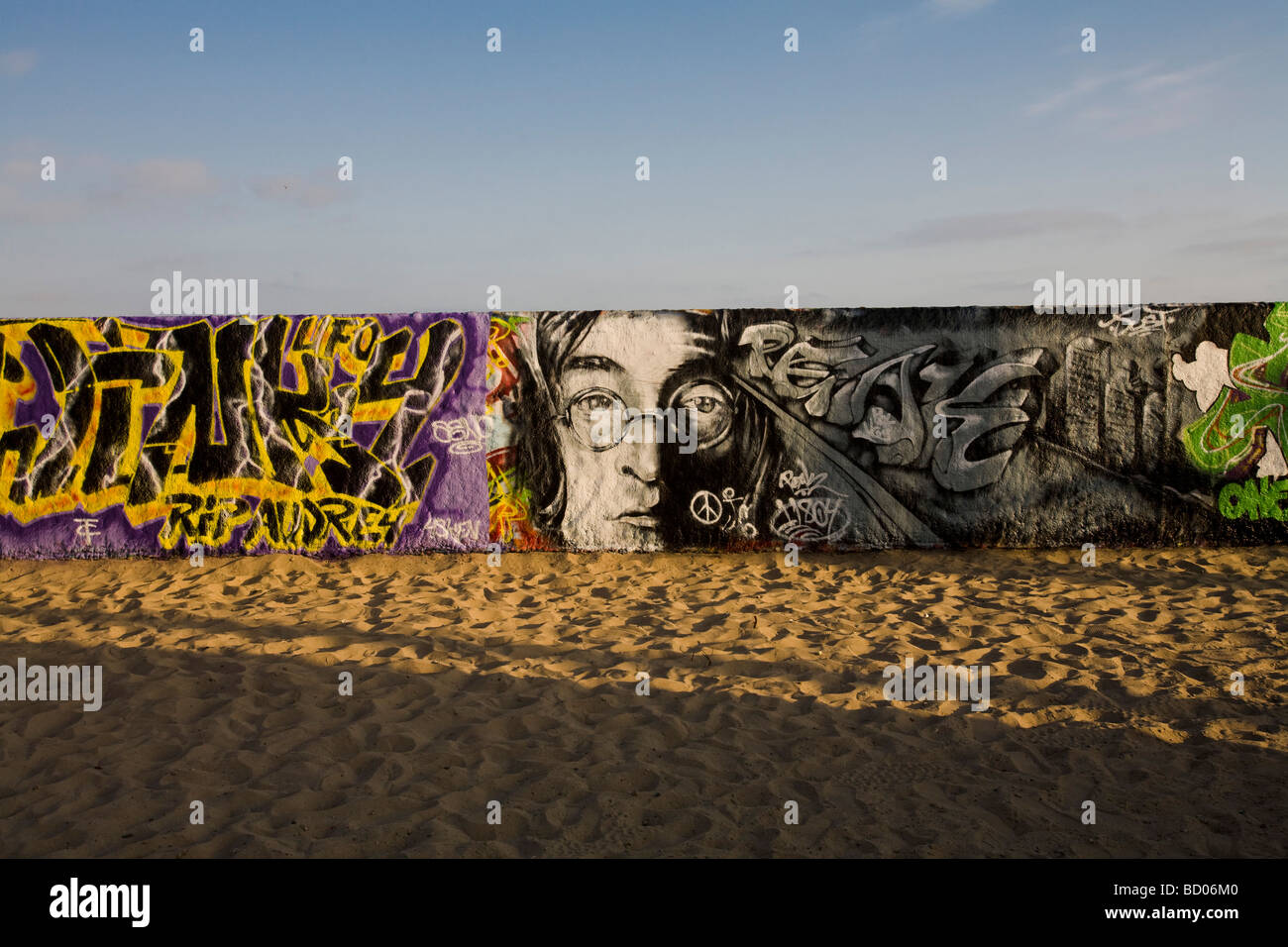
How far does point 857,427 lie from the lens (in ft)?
27.5

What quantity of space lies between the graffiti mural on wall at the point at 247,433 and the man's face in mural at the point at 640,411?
968 mm

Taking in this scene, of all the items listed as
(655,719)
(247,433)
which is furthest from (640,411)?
(655,719)

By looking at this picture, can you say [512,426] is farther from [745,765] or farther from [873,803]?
[873,803]

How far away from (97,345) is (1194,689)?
9.86 metres

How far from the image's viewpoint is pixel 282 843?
367 cm

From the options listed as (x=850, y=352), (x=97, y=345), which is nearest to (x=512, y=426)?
(x=850, y=352)

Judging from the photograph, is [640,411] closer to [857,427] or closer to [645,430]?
[645,430]

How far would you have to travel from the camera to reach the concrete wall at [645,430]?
834 centimetres

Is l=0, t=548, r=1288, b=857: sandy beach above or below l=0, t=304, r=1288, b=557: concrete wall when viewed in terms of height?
below

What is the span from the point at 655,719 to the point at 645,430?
4.07m

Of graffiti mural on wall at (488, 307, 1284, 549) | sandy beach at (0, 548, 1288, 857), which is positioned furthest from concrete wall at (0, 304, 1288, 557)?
sandy beach at (0, 548, 1288, 857)

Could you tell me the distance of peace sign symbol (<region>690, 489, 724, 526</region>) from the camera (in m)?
→ 8.47

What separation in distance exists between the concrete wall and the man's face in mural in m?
0.02

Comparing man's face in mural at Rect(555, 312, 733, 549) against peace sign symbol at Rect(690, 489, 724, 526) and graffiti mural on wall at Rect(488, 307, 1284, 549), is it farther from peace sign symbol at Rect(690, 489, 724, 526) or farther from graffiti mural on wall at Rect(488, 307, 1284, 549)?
peace sign symbol at Rect(690, 489, 724, 526)
